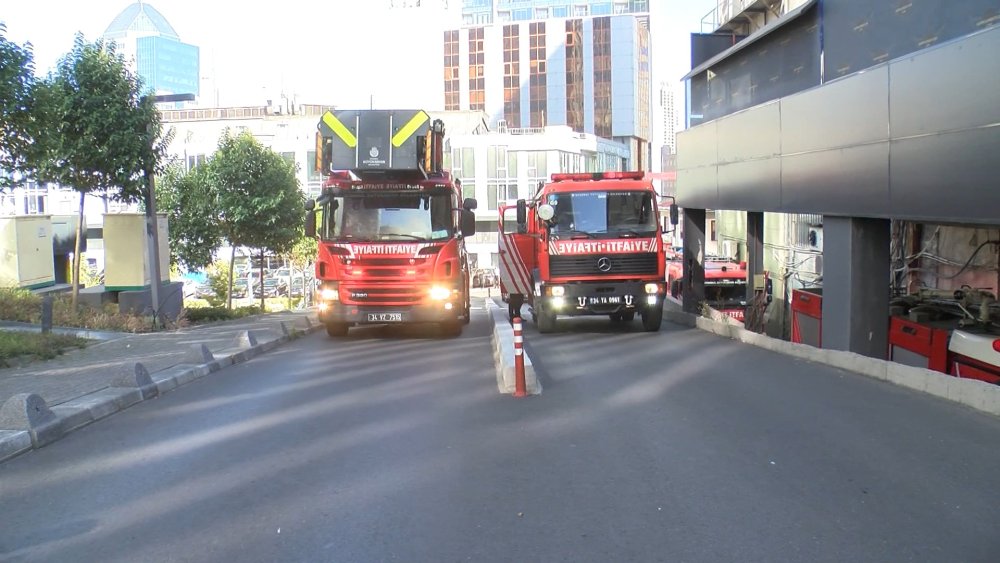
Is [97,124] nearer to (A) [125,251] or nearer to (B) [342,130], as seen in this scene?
(A) [125,251]

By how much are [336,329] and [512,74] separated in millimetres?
95107

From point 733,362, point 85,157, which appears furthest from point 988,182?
point 85,157

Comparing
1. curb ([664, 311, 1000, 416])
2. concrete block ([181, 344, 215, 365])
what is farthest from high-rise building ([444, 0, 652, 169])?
concrete block ([181, 344, 215, 365])

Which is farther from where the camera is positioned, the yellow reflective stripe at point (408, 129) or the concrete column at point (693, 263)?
the concrete column at point (693, 263)

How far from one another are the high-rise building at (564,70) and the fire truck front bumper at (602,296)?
3304 inches

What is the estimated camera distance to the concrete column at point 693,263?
2108cm

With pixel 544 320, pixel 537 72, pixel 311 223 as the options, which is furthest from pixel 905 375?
pixel 537 72

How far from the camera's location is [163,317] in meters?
18.9

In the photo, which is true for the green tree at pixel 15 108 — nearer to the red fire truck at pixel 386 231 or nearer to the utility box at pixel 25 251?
the red fire truck at pixel 386 231

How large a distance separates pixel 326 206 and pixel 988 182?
1064 centimetres

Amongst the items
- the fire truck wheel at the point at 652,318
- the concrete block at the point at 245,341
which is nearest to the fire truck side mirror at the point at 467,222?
the fire truck wheel at the point at 652,318

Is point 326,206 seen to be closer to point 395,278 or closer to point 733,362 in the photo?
point 395,278

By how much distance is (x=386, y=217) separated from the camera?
15.4 meters

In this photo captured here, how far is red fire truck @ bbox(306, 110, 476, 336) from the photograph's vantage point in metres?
14.9
